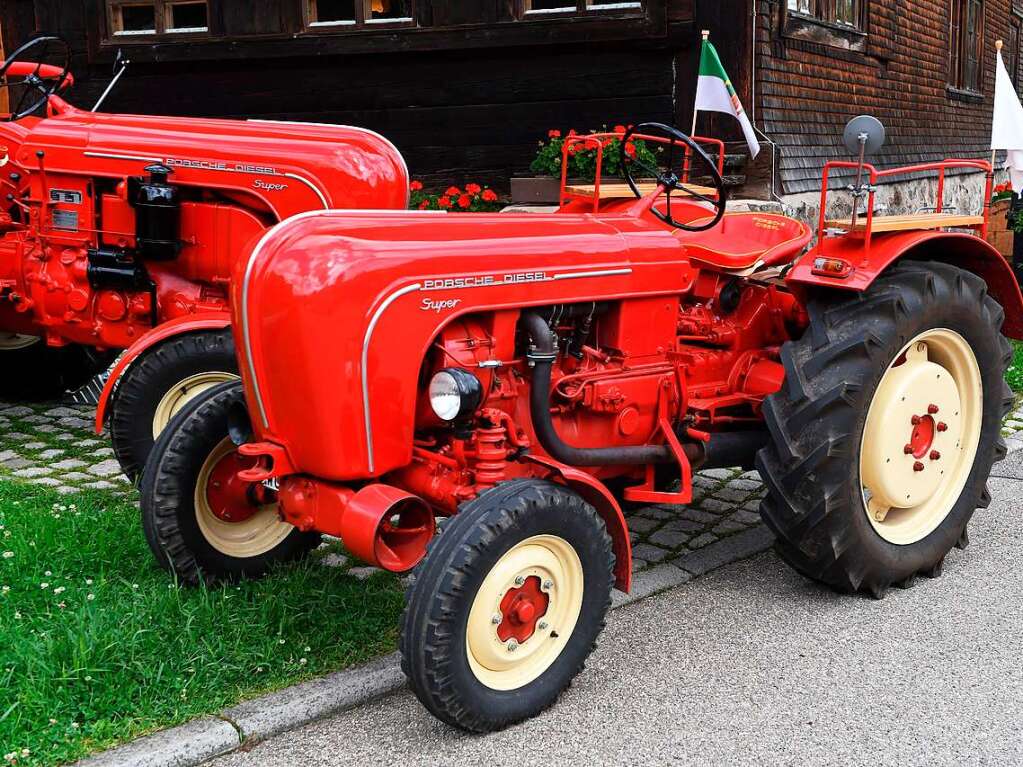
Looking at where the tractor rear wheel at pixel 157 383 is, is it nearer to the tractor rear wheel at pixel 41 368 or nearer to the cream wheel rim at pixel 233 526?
the cream wheel rim at pixel 233 526

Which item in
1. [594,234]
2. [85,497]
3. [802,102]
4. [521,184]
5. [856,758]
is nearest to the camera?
[856,758]

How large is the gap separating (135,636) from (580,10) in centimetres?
633

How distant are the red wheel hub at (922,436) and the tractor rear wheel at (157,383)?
9.10 feet

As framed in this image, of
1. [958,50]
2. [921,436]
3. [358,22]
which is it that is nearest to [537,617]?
[921,436]

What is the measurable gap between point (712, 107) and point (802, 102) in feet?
7.72

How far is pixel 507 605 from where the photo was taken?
2.88m

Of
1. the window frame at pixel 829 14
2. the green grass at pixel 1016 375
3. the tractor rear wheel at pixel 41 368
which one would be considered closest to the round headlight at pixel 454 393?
the tractor rear wheel at pixel 41 368

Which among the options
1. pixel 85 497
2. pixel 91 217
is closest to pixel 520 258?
pixel 85 497

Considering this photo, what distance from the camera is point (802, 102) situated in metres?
9.05

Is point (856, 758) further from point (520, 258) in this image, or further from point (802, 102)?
point (802, 102)

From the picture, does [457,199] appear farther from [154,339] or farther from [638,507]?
[638,507]


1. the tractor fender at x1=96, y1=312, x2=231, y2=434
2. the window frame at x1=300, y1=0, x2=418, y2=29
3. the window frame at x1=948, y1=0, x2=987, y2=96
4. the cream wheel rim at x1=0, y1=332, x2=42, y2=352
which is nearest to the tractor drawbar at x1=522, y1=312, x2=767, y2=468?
the tractor fender at x1=96, y1=312, x2=231, y2=434

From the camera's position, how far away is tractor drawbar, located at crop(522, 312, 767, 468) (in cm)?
317

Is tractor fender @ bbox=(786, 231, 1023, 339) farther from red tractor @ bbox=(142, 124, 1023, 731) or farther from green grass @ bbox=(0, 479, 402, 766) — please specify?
green grass @ bbox=(0, 479, 402, 766)
